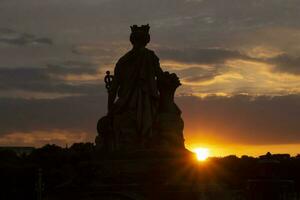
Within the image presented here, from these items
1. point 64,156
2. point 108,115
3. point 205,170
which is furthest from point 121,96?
point 64,156

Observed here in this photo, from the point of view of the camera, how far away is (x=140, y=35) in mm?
34938

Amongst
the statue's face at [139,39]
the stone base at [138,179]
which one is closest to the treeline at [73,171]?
the stone base at [138,179]

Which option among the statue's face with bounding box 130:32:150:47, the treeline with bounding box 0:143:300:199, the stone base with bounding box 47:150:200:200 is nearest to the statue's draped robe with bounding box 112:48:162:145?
the statue's face with bounding box 130:32:150:47

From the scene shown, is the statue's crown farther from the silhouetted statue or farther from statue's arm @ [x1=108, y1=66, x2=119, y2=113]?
statue's arm @ [x1=108, y1=66, x2=119, y2=113]

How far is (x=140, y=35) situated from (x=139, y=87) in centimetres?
264

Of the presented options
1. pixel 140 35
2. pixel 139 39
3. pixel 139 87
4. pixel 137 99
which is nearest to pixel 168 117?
pixel 137 99

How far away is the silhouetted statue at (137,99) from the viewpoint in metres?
33.0

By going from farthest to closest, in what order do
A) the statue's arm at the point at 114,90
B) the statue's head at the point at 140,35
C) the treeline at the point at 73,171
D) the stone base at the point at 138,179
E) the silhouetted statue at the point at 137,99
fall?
the statue's arm at the point at 114,90 → the statue's head at the point at 140,35 → the silhouetted statue at the point at 137,99 → the treeline at the point at 73,171 → the stone base at the point at 138,179

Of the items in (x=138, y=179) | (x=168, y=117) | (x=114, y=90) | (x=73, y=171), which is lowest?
(x=138, y=179)

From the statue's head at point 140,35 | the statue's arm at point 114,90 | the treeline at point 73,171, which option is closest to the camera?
the treeline at point 73,171

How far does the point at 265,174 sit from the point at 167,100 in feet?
71.3

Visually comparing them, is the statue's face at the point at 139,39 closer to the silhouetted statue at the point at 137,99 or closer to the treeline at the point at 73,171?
the silhouetted statue at the point at 137,99

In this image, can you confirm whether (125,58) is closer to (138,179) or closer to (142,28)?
(142,28)

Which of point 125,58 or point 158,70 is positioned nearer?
point 158,70
